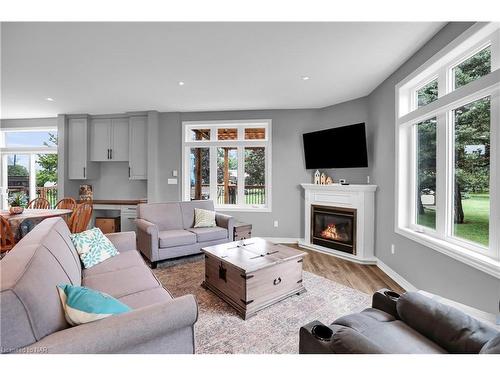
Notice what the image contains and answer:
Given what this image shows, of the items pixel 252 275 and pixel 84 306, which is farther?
pixel 252 275

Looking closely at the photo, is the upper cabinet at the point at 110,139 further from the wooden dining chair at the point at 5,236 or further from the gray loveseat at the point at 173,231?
the wooden dining chair at the point at 5,236

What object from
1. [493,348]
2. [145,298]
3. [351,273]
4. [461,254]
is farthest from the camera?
[351,273]

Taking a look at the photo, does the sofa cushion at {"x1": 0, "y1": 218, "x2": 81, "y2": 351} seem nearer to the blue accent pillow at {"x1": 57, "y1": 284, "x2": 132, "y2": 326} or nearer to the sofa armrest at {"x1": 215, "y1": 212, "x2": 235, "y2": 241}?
the blue accent pillow at {"x1": 57, "y1": 284, "x2": 132, "y2": 326}

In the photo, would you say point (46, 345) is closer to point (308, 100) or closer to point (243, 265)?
point (243, 265)

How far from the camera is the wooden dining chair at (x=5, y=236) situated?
2812mm

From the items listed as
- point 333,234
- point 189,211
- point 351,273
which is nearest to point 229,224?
point 189,211

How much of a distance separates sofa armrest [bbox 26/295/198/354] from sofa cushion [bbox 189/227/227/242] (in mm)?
2326

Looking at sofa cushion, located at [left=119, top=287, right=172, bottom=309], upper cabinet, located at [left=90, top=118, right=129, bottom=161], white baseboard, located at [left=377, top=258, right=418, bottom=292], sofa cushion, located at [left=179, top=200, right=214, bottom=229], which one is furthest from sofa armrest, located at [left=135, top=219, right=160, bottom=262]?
white baseboard, located at [left=377, top=258, right=418, bottom=292]

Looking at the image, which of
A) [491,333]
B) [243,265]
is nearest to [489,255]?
[491,333]

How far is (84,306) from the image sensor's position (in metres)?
1.08

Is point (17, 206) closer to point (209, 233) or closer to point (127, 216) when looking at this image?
point (127, 216)

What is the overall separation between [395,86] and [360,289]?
250 cm

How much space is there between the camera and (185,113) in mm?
4840

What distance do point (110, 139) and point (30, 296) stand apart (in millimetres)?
4930
